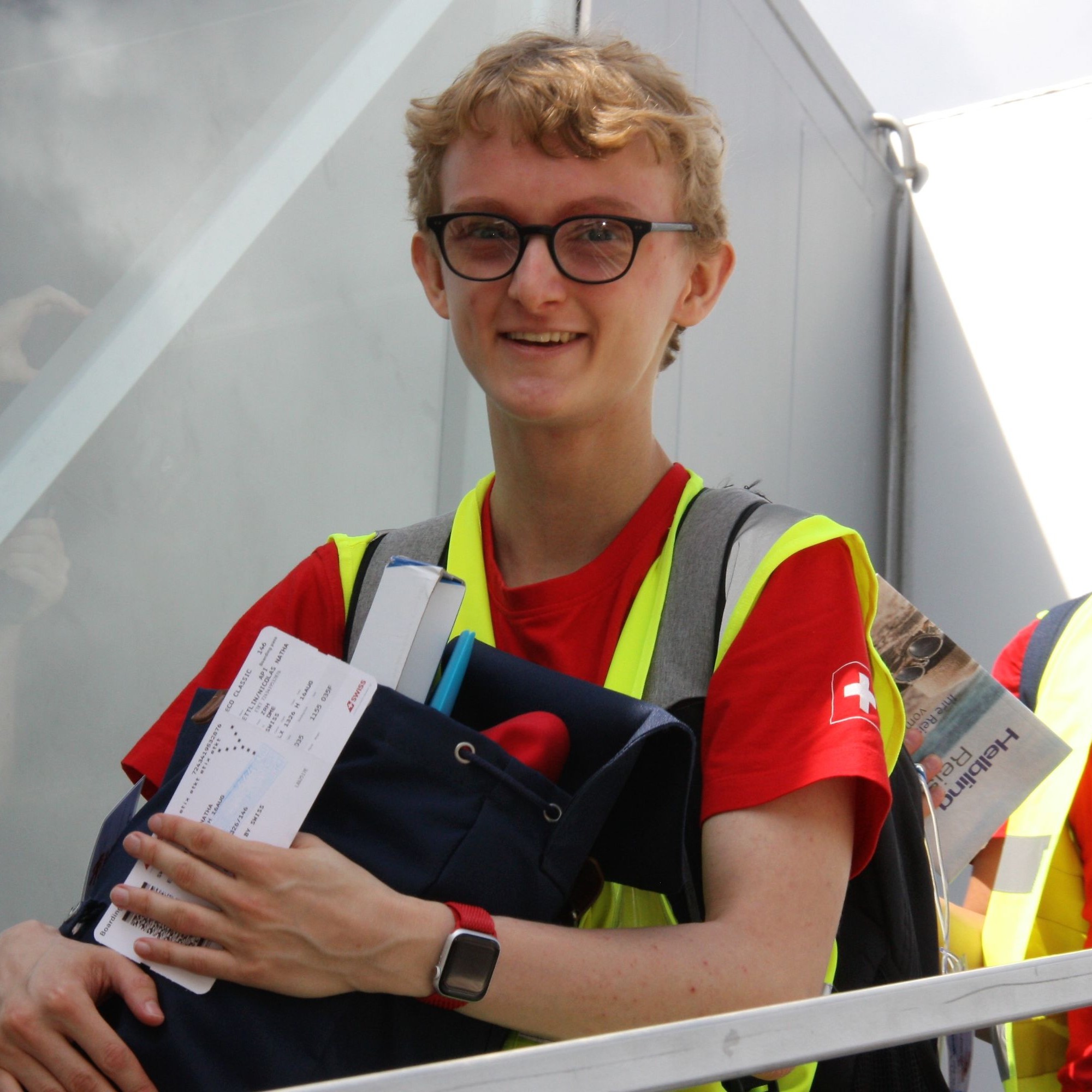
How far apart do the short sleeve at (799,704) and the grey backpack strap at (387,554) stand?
0.35m

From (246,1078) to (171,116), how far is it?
4.26 feet

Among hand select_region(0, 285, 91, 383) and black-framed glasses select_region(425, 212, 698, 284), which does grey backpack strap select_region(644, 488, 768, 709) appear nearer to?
black-framed glasses select_region(425, 212, 698, 284)

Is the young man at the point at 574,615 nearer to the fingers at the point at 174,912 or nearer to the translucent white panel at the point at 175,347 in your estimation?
the fingers at the point at 174,912

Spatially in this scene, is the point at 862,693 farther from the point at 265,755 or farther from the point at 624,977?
the point at 265,755

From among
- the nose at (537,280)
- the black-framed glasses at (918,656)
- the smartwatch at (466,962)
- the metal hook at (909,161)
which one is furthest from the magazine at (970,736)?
the metal hook at (909,161)

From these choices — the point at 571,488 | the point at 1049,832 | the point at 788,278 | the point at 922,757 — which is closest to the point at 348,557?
the point at 571,488

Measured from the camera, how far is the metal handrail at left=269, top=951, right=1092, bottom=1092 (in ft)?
1.74

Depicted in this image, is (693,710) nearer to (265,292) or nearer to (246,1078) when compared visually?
(246,1078)

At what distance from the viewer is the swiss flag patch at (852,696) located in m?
1.01

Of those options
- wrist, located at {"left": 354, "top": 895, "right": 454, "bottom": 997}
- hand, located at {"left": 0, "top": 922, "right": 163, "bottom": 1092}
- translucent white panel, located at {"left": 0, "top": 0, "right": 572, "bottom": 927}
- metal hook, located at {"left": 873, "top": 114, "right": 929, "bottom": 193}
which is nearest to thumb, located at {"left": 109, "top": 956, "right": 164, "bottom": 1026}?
hand, located at {"left": 0, "top": 922, "right": 163, "bottom": 1092}

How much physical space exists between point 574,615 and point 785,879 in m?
0.34

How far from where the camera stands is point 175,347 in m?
1.67

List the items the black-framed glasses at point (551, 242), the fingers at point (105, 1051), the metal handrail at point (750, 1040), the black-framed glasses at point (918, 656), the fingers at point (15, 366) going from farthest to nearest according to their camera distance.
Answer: the fingers at point (15, 366) < the black-framed glasses at point (918, 656) < the black-framed glasses at point (551, 242) < the fingers at point (105, 1051) < the metal handrail at point (750, 1040)

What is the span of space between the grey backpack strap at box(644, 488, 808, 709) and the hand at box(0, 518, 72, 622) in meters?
0.78
